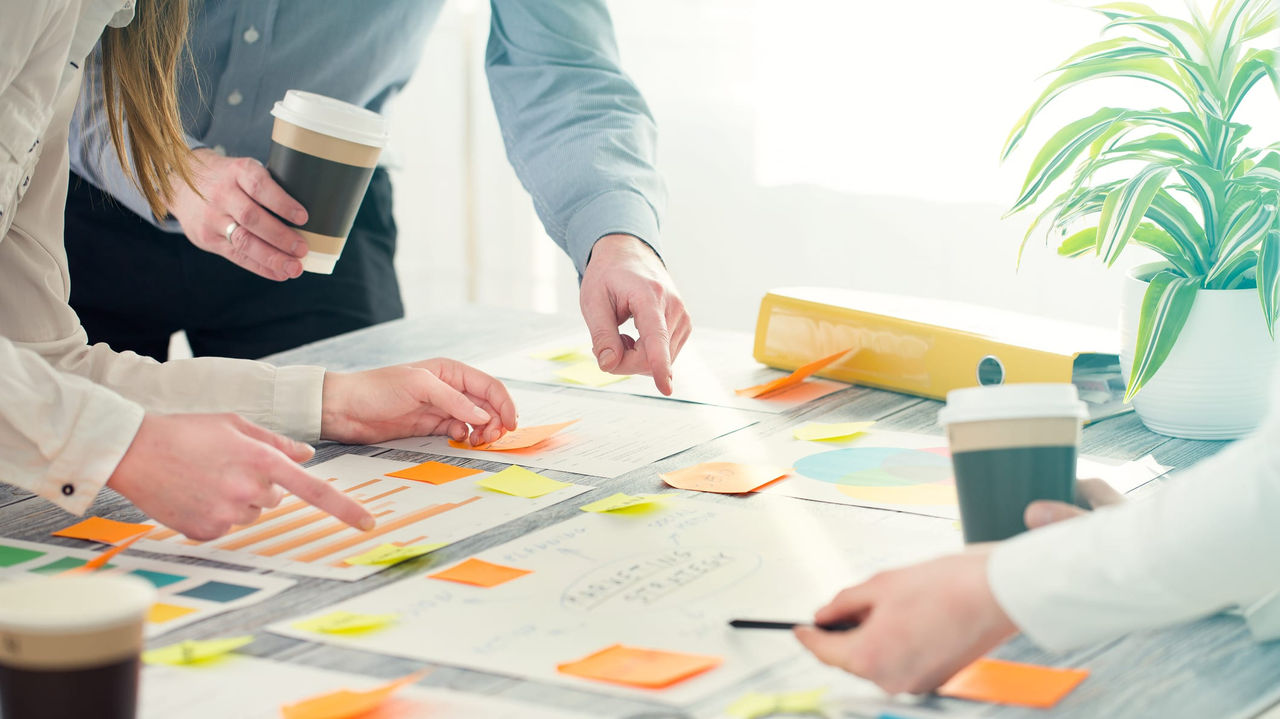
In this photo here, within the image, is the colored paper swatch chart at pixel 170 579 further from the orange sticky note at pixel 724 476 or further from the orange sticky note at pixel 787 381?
the orange sticky note at pixel 787 381

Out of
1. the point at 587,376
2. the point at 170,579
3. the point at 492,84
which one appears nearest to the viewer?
the point at 170,579

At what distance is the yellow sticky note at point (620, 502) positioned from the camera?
1057mm

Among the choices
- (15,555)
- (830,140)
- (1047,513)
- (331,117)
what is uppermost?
(331,117)

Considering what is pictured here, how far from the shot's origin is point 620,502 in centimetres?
106

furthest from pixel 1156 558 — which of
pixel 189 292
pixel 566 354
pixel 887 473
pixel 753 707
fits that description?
pixel 189 292

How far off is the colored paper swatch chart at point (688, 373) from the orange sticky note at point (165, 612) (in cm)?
69

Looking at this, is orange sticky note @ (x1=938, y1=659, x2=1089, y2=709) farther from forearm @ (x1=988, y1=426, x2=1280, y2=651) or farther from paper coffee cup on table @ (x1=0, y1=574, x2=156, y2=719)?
paper coffee cup on table @ (x1=0, y1=574, x2=156, y2=719)

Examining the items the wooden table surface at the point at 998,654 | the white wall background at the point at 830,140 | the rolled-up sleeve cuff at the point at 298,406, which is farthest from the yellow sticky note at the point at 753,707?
the white wall background at the point at 830,140

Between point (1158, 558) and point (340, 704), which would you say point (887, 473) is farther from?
point (340, 704)

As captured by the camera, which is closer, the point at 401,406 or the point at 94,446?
the point at 94,446

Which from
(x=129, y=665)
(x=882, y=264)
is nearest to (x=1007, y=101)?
(x=882, y=264)

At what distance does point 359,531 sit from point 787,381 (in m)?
0.61

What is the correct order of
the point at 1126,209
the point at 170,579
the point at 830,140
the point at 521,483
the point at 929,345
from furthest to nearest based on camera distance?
the point at 830,140
the point at 929,345
the point at 1126,209
the point at 521,483
the point at 170,579

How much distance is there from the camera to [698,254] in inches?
133
